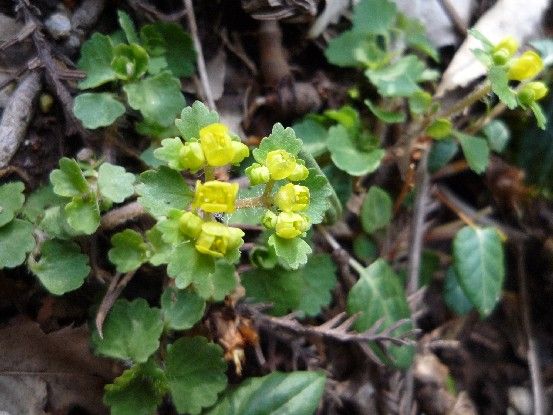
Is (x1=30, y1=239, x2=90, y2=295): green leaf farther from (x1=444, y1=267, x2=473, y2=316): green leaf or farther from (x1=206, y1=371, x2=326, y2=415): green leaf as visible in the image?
(x1=444, y1=267, x2=473, y2=316): green leaf

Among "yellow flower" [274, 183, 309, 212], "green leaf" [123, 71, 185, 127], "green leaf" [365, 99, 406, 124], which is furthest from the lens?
"green leaf" [365, 99, 406, 124]

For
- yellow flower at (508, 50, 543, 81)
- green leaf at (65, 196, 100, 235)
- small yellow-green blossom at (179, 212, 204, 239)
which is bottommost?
green leaf at (65, 196, 100, 235)

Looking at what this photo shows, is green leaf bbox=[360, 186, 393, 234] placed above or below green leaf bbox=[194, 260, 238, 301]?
below

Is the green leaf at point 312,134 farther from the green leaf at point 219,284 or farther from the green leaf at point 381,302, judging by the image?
the green leaf at point 219,284

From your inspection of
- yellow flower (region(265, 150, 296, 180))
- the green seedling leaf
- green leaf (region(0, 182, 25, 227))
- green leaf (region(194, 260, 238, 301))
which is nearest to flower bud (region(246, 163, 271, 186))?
yellow flower (region(265, 150, 296, 180))

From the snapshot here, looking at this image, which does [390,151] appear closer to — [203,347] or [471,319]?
[471,319]

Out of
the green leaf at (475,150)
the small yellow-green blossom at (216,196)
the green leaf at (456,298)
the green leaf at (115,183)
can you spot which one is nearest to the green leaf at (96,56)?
the green leaf at (115,183)

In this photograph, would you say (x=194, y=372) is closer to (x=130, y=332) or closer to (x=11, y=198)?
(x=130, y=332)
